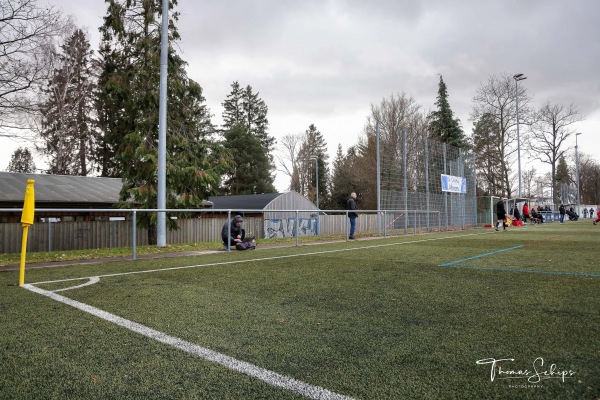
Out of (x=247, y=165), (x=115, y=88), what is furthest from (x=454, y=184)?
(x=247, y=165)

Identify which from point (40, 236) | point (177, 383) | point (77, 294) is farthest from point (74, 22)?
point (177, 383)

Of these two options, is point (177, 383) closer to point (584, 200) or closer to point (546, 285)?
point (546, 285)

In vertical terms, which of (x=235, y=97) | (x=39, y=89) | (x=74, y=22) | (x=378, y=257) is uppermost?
(x=235, y=97)

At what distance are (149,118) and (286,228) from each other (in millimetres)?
13393

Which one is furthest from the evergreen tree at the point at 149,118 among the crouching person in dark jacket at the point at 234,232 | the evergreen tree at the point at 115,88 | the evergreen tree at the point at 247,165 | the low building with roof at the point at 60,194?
the evergreen tree at the point at 247,165

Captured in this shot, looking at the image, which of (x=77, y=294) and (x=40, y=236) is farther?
(x=40, y=236)

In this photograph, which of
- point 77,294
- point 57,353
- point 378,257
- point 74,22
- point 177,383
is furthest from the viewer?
point 74,22

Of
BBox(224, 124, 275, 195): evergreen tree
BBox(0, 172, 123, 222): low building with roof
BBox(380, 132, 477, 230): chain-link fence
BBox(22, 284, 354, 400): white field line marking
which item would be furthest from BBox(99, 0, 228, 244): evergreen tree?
BBox(224, 124, 275, 195): evergreen tree

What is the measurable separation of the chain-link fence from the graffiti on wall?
25.5ft

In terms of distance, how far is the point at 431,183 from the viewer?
Result: 19.1 m

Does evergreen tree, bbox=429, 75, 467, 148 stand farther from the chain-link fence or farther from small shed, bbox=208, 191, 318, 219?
the chain-link fence

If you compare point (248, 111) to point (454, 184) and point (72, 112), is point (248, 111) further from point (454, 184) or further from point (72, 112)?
point (454, 184)

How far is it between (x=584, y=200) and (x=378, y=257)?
92.7 meters

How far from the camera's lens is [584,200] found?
7906 cm
